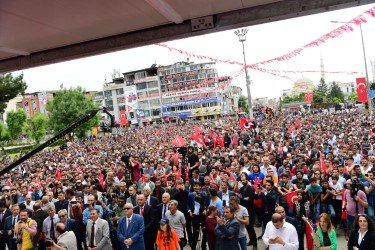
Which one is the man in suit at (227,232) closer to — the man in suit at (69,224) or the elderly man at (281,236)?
the elderly man at (281,236)

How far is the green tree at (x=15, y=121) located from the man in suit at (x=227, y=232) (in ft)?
211

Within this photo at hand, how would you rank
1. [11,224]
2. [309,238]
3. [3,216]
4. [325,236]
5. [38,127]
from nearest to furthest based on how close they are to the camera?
[325,236] < [309,238] < [11,224] < [3,216] < [38,127]

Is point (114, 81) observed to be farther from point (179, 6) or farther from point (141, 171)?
point (179, 6)

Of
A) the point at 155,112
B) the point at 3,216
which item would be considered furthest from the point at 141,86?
the point at 3,216

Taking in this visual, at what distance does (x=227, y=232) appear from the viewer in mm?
6402

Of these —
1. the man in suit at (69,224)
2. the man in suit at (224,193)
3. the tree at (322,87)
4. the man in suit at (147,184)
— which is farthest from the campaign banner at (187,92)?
the man in suit at (69,224)

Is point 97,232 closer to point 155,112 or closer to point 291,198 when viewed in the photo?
point 291,198

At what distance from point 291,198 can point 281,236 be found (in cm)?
244

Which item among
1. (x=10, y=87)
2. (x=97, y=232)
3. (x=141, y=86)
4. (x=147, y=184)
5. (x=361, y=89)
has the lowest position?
(x=97, y=232)

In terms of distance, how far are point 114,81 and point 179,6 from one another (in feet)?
352

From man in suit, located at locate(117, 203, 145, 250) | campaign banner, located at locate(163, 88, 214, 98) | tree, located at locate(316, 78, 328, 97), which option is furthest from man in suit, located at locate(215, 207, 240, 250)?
tree, located at locate(316, 78, 328, 97)

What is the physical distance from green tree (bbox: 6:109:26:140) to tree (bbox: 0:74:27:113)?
160 feet

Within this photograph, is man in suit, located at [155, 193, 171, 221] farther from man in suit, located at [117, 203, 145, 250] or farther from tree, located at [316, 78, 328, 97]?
tree, located at [316, 78, 328, 97]

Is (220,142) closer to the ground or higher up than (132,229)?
higher up
